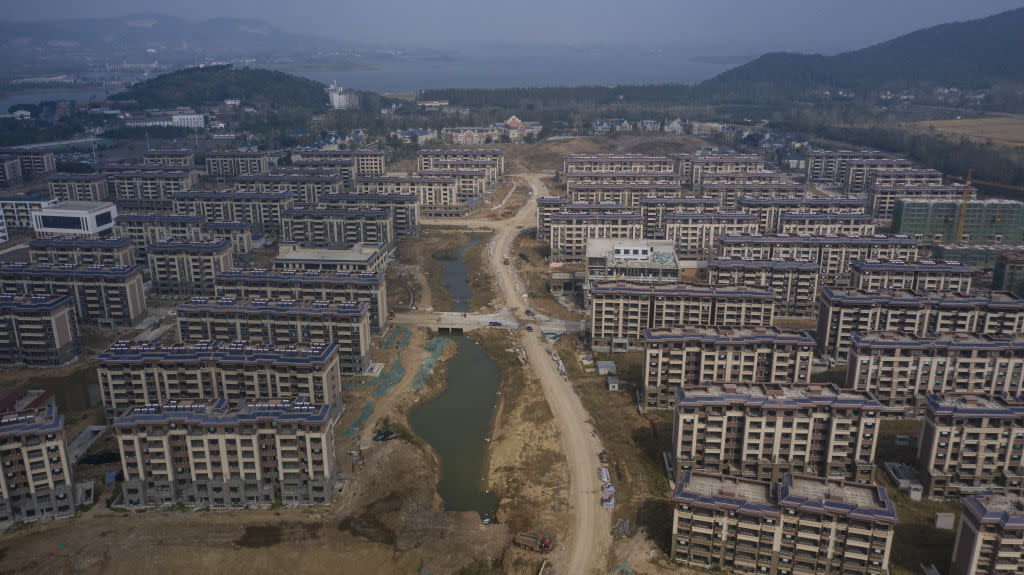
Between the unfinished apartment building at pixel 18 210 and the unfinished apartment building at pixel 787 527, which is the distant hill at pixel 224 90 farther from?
the unfinished apartment building at pixel 787 527

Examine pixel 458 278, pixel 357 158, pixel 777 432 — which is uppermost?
pixel 357 158

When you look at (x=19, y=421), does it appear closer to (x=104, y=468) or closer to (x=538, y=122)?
(x=104, y=468)

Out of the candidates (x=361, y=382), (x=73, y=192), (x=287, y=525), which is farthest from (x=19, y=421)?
(x=73, y=192)

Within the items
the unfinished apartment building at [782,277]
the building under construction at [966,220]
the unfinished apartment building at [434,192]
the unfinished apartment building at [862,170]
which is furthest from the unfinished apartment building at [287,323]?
the unfinished apartment building at [862,170]

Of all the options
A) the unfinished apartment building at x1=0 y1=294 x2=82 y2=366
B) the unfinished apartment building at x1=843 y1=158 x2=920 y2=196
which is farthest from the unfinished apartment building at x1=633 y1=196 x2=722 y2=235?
the unfinished apartment building at x1=0 y1=294 x2=82 y2=366

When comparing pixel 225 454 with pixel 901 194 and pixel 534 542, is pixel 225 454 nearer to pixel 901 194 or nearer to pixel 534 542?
pixel 534 542

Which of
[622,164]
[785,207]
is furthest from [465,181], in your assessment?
[785,207]

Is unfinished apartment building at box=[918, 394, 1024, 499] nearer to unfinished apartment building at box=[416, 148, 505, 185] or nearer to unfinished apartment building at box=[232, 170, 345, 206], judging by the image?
unfinished apartment building at box=[232, 170, 345, 206]
